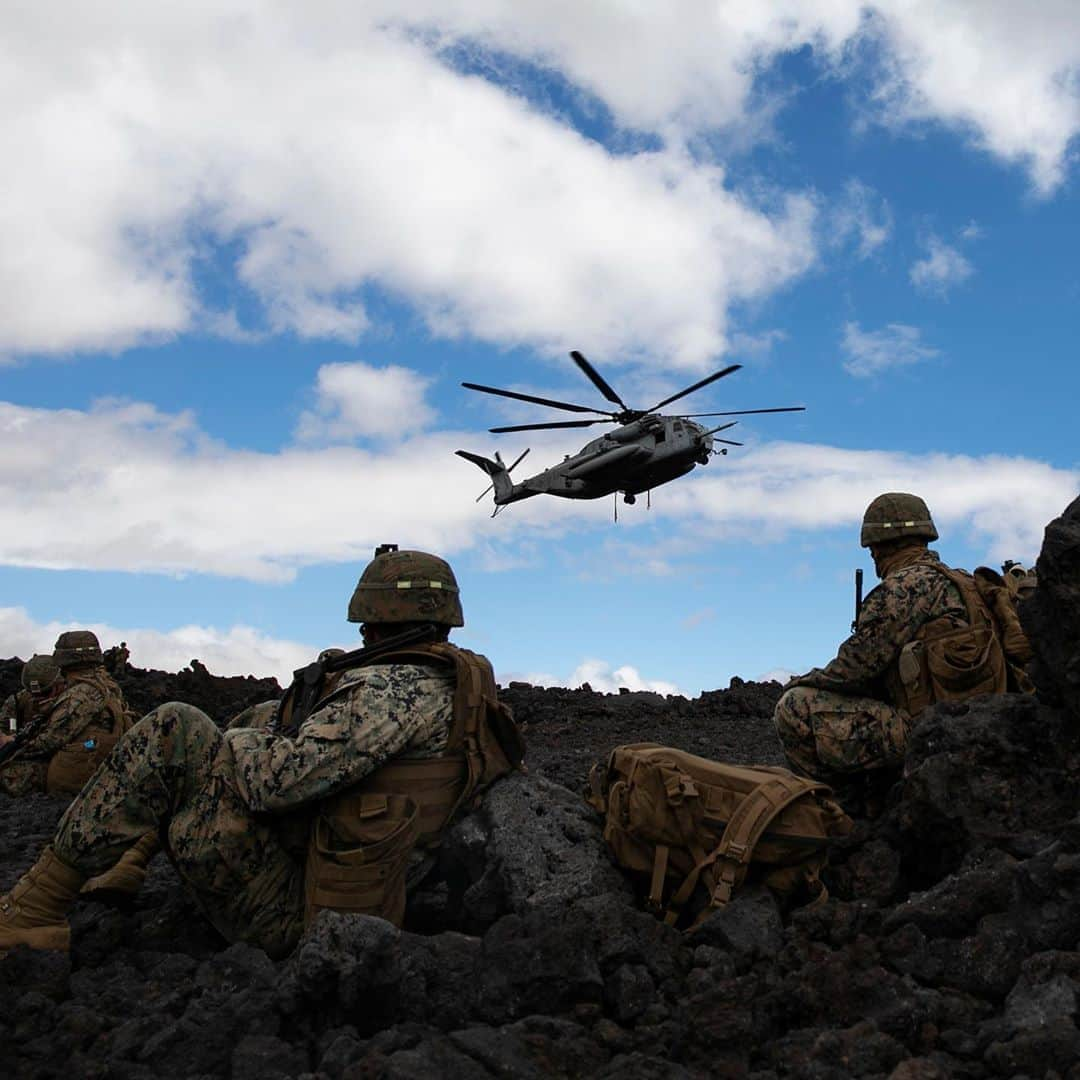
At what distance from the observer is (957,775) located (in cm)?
502

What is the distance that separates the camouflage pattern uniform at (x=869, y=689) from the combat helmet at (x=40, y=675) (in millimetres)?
9855

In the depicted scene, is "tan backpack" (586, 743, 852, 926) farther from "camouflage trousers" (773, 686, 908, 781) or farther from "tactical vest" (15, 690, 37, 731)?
"tactical vest" (15, 690, 37, 731)

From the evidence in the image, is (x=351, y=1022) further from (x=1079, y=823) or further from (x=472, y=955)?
(x=1079, y=823)

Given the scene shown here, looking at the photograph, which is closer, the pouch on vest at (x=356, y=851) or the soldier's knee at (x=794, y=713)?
the pouch on vest at (x=356, y=851)

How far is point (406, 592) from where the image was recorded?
17.4ft

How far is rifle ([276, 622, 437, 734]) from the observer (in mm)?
5195

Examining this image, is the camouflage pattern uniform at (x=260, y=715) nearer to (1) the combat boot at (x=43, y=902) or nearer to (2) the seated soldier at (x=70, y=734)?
(1) the combat boot at (x=43, y=902)

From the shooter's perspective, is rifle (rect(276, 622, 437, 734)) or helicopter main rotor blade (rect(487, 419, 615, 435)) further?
helicopter main rotor blade (rect(487, 419, 615, 435))

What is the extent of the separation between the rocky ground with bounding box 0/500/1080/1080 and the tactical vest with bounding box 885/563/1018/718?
126 cm

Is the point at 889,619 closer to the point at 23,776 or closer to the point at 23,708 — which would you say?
the point at 23,776

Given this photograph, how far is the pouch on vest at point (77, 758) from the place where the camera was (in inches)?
480

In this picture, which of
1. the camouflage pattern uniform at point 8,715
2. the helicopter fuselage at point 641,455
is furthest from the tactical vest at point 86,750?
the helicopter fuselage at point 641,455

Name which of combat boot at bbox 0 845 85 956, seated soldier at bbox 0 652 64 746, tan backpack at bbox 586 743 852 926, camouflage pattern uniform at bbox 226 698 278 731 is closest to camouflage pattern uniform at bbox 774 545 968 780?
tan backpack at bbox 586 743 852 926

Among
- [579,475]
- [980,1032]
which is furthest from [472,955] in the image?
[579,475]
